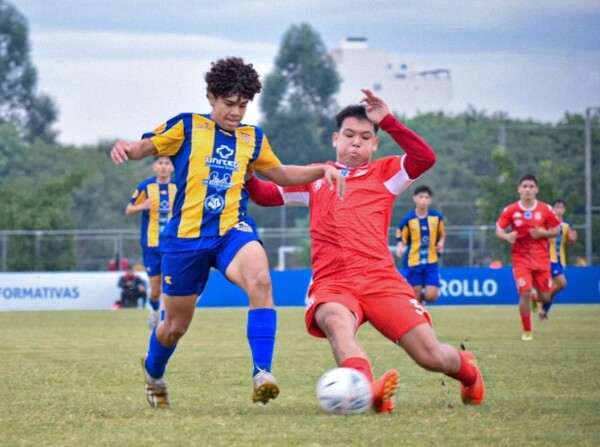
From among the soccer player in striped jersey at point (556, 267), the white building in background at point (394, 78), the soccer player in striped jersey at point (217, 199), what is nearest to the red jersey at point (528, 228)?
the soccer player in striped jersey at point (556, 267)

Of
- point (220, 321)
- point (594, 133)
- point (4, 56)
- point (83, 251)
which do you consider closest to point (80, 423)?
point (220, 321)

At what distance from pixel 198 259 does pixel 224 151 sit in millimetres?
729

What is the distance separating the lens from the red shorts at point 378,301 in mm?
8047

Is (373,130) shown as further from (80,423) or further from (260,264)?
(80,423)

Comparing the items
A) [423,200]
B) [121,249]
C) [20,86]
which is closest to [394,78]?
[20,86]

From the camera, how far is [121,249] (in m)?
35.9

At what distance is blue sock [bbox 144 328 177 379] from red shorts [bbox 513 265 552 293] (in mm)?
9593

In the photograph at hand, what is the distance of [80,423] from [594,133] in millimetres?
43336

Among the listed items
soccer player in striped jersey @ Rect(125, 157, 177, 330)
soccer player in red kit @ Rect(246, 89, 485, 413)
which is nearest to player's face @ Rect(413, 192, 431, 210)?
soccer player in striped jersey @ Rect(125, 157, 177, 330)

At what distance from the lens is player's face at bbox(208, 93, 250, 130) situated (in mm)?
8312

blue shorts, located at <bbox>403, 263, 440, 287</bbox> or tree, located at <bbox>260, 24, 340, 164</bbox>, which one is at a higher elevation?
tree, located at <bbox>260, 24, 340, 164</bbox>

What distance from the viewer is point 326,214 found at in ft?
27.8

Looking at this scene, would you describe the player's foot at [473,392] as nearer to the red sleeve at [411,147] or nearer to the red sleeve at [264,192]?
the red sleeve at [411,147]

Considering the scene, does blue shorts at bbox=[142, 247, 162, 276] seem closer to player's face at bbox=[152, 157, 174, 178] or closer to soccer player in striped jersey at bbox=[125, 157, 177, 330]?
soccer player in striped jersey at bbox=[125, 157, 177, 330]
